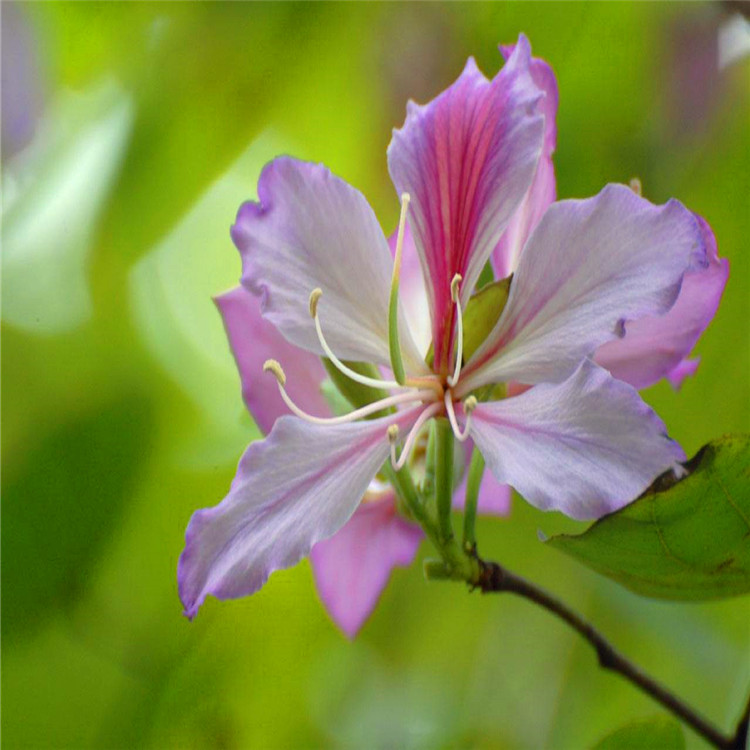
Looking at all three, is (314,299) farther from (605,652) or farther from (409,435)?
(605,652)

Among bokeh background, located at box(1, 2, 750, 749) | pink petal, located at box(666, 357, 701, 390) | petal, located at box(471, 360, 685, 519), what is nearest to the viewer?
petal, located at box(471, 360, 685, 519)

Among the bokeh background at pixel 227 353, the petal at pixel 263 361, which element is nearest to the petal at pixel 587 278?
the petal at pixel 263 361

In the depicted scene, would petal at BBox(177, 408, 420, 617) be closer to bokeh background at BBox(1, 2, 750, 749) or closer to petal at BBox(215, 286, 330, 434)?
petal at BBox(215, 286, 330, 434)

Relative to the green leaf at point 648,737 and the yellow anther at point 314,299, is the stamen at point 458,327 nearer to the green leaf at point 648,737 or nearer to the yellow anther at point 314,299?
the yellow anther at point 314,299

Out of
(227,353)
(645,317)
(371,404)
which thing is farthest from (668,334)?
(227,353)

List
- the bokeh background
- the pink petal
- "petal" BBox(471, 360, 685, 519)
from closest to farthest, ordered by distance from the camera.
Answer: "petal" BBox(471, 360, 685, 519) → the pink petal → the bokeh background

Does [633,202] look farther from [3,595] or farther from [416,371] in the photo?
[3,595]

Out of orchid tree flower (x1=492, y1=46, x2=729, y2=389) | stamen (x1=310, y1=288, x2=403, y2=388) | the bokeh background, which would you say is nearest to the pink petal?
orchid tree flower (x1=492, y1=46, x2=729, y2=389)
